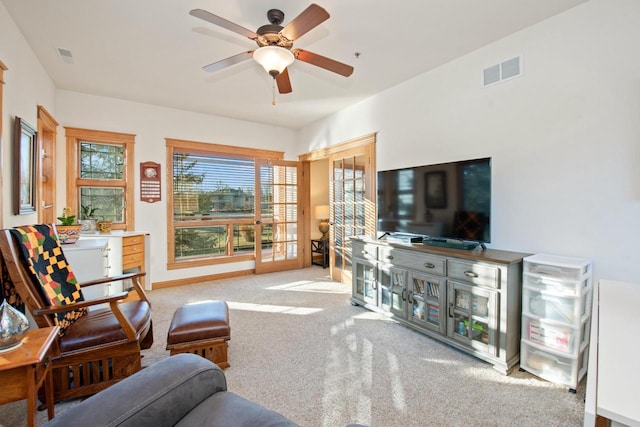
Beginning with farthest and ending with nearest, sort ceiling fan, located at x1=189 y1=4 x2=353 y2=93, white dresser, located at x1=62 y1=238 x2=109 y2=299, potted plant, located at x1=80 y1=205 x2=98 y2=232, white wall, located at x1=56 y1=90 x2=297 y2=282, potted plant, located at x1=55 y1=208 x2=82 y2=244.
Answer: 1. white wall, located at x1=56 y1=90 x2=297 y2=282
2. potted plant, located at x1=80 y1=205 x2=98 y2=232
3. potted plant, located at x1=55 y1=208 x2=82 y2=244
4. white dresser, located at x1=62 y1=238 x2=109 y2=299
5. ceiling fan, located at x1=189 y1=4 x2=353 y2=93

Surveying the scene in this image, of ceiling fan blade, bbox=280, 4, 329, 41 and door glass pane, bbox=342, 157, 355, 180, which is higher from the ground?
ceiling fan blade, bbox=280, 4, 329, 41

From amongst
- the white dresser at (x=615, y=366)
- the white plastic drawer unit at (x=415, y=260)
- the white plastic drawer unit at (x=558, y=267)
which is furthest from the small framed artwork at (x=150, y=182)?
the white dresser at (x=615, y=366)

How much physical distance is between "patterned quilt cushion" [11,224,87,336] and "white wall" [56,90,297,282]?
7.66 ft

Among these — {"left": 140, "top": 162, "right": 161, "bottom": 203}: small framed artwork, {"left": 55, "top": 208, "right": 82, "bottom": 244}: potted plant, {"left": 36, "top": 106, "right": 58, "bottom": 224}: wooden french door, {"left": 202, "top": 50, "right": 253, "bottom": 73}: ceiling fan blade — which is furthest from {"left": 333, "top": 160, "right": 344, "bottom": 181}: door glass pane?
{"left": 36, "top": 106, "right": 58, "bottom": 224}: wooden french door

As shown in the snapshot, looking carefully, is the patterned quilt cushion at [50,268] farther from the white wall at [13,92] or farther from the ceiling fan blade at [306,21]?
the ceiling fan blade at [306,21]

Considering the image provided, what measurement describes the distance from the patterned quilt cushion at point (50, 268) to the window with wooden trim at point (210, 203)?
8.13ft

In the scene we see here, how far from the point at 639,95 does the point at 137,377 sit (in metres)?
3.27

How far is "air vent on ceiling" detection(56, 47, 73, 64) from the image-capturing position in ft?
9.36

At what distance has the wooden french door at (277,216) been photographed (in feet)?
17.6

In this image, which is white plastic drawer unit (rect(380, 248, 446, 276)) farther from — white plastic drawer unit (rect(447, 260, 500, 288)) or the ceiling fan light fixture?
the ceiling fan light fixture

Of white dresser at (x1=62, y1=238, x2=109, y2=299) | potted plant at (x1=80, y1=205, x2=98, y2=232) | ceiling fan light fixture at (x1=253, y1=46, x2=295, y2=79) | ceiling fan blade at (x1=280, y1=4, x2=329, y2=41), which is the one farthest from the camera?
potted plant at (x1=80, y1=205, x2=98, y2=232)

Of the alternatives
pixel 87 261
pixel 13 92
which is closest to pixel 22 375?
pixel 87 261

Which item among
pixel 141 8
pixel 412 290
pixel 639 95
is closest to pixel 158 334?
Answer: pixel 412 290

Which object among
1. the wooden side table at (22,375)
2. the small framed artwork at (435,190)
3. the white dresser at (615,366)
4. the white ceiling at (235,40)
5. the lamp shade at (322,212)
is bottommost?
the wooden side table at (22,375)
